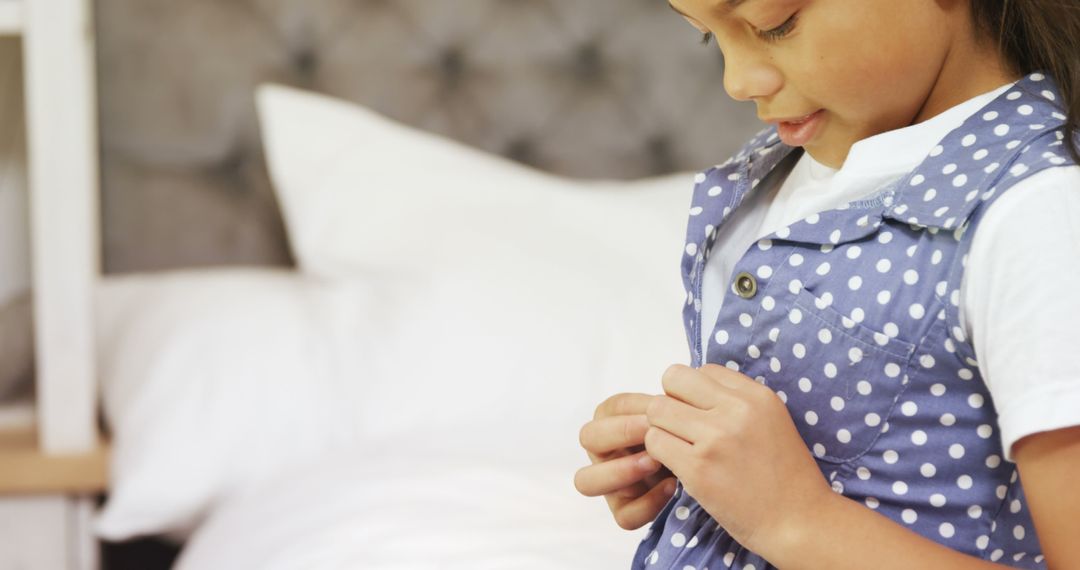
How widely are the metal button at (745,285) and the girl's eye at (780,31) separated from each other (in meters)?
0.12

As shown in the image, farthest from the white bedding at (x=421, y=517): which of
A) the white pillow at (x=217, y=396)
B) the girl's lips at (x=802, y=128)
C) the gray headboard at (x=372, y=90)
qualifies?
the gray headboard at (x=372, y=90)

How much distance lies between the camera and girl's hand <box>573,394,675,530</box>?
66 cm

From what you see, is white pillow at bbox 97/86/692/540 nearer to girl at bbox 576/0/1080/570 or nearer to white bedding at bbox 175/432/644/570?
white bedding at bbox 175/432/644/570

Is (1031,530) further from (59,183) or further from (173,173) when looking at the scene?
(173,173)

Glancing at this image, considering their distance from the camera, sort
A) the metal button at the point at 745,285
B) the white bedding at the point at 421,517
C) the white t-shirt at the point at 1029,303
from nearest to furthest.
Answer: the white t-shirt at the point at 1029,303, the metal button at the point at 745,285, the white bedding at the point at 421,517

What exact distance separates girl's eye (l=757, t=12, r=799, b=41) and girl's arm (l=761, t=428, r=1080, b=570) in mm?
225

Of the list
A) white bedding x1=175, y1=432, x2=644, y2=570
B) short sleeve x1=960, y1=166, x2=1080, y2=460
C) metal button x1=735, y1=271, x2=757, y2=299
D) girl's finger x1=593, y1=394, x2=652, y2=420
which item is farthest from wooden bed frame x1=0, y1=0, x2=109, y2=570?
short sleeve x1=960, y1=166, x2=1080, y2=460

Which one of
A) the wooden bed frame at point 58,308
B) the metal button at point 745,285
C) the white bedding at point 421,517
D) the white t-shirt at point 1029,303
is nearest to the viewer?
the white t-shirt at point 1029,303

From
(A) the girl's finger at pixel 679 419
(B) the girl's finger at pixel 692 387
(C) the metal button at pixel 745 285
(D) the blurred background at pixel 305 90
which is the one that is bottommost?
(A) the girl's finger at pixel 679 419

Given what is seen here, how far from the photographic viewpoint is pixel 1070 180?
512 millimetres

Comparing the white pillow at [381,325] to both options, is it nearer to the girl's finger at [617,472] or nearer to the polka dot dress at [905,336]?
the girl's finger at [617,472]

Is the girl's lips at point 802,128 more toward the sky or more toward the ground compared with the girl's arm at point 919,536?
more toward the sky

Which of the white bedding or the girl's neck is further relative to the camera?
the white bedding

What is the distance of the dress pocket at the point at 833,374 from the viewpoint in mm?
558
